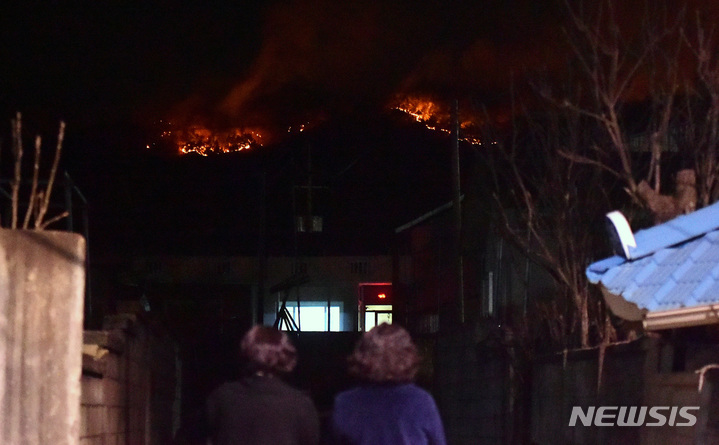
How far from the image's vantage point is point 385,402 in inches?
172

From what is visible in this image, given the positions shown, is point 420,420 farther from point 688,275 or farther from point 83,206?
point 83,206

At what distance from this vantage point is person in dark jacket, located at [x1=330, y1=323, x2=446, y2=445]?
14.2ft

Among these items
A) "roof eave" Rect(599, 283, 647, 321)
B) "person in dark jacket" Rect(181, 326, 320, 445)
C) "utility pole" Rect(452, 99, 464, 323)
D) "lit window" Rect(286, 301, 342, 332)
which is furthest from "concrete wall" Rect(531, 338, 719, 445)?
"lit window" Rect(286, 301, 342, 332)

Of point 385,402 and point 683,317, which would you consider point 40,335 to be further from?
point 683,317

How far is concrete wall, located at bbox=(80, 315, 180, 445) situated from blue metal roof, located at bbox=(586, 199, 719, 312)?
12.5 feet

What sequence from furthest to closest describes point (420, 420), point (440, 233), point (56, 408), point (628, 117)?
1. point (440, 233)
2. point (628, 117)
3. point (56, 408)
4. point (420, 420)

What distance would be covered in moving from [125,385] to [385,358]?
17.4 ft

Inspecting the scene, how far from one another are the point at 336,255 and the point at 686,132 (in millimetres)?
24948

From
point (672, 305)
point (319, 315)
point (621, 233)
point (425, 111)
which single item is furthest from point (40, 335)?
point (425, 111)

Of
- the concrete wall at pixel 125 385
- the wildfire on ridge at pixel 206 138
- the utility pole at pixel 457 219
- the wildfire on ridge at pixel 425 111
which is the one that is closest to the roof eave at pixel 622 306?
the concrete wall at pixel 125 385

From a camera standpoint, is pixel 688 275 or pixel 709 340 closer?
pixel 688 275

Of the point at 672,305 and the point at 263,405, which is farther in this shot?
the point at 672,305

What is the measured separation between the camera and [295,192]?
32.3 meters

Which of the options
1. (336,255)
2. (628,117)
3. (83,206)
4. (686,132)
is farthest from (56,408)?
(336,255)
